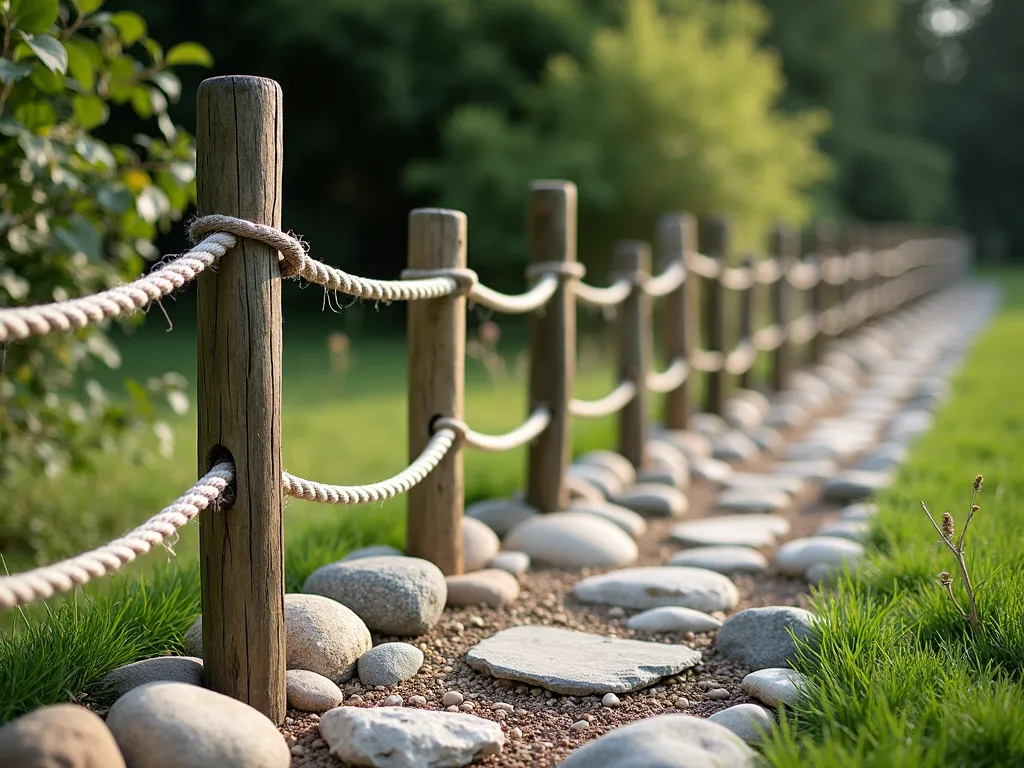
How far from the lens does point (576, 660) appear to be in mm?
2570

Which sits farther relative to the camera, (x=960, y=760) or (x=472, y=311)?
(x=472, y=311)

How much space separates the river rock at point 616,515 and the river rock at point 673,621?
1.00m

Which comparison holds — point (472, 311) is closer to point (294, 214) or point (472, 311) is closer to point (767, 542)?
point (294, 214)

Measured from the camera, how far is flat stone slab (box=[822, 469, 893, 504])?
4414 mm

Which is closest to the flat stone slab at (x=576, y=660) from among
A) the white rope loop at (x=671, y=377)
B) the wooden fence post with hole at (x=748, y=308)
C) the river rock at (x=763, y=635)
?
the river rock at (x=763, y=635)

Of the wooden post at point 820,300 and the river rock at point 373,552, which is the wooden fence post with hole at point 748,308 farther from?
the river rock at point 373,552

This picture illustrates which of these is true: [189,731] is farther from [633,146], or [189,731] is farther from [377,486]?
[633,146]

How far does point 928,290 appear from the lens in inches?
660

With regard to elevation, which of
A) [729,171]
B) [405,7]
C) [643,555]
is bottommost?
[643,555]

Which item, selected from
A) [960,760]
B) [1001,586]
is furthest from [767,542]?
[960,760]

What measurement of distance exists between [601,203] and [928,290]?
7436mm

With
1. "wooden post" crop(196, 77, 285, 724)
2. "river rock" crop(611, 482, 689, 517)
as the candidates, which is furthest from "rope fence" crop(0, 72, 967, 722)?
"river rock" crop(611, 482, 689, 517)

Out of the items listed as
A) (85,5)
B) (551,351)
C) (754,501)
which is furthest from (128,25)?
(754,501)

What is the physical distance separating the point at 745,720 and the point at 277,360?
3.98ft
